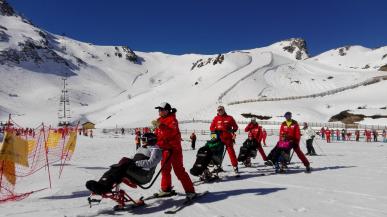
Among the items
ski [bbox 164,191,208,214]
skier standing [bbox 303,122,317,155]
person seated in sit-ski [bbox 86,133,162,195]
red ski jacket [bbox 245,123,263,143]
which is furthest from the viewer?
skier standing [bbox 303,122,317,155]

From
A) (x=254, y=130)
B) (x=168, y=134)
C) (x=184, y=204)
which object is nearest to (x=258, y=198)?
(x=184, y=204)

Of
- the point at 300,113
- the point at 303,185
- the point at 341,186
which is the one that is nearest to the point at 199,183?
the point at 303,185

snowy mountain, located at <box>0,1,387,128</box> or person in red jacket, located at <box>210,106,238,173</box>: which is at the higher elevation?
snowy mountain, located at <box>0,1,387,128</box>

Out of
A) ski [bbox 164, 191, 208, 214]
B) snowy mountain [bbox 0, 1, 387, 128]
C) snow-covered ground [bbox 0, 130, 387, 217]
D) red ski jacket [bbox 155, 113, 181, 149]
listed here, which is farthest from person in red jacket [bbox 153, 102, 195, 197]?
snowy mountain [bbox 0, 1, 387, 128]

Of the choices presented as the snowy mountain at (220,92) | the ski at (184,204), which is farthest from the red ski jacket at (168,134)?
the snowy mountain at (220,92)

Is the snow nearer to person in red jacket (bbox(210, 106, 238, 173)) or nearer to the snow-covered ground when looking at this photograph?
the snow-covered ground

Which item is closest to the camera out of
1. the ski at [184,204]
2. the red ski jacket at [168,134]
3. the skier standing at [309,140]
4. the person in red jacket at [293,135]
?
the ski at [184,204]

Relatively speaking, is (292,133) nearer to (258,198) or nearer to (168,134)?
(258,198)

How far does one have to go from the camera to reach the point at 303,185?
993 cm

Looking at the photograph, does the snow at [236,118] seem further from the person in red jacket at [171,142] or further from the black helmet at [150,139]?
the black helmet at [150,139]

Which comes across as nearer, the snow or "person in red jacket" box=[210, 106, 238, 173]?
the snow

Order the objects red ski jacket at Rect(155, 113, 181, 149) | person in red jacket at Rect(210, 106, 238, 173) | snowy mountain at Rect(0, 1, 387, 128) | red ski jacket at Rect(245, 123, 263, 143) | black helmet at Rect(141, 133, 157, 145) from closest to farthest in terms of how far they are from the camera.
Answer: black helmet at Rect(141, 133, 157, 145), red ski jacket at Rect(155, 113, 181, 149), person in red jacket at Rect(210, 106, 238, 173), red ski jacket at Rect(245, 123, 263, 143), snowy mountain at Rect(0, 1, 387, 128)

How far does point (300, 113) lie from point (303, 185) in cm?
6474

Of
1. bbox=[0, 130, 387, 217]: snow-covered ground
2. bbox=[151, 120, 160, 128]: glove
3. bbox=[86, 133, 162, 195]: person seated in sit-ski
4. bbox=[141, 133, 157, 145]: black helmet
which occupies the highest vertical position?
bbox=[151, 120, 160, 128]: glove
